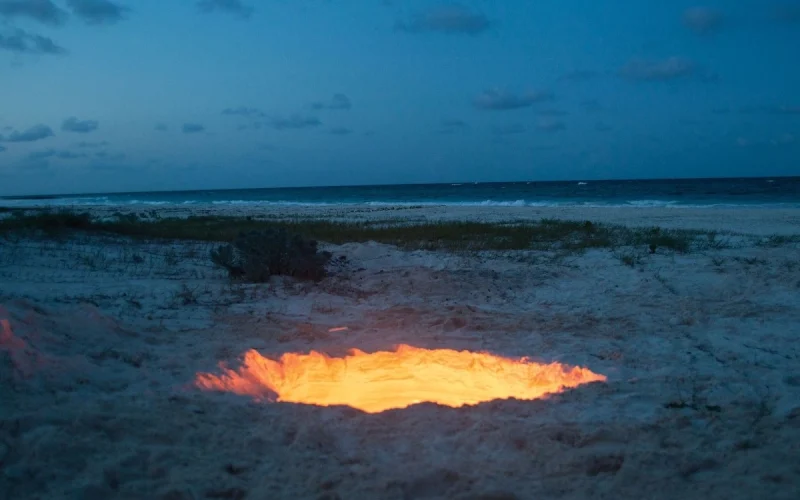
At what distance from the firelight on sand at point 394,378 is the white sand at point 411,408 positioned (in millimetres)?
223

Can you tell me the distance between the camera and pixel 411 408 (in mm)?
4102

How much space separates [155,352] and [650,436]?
3656 mm

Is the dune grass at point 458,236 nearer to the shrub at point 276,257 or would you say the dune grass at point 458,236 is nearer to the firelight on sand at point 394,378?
the shrub at point 276,257

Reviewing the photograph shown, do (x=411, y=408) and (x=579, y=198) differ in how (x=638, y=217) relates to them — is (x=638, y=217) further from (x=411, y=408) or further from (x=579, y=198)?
(x=579, y=198)

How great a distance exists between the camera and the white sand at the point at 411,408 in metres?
3.08

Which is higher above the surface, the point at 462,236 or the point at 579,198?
the point at 579,198

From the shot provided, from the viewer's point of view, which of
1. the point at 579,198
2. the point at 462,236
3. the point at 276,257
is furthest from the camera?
the point at 579,198

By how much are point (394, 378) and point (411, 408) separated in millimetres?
1066

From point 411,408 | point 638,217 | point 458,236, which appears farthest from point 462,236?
point 638,217

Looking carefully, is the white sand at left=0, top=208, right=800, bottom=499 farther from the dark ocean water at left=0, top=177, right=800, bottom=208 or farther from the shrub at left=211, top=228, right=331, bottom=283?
the dark ocean water at left=0, top=177, right=800, bottom=208

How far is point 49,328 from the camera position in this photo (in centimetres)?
494

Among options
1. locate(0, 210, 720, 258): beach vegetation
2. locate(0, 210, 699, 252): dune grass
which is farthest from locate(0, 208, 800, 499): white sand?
locate(0, 210, 699, 252): dune grass

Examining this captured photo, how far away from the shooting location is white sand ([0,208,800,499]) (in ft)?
10.1

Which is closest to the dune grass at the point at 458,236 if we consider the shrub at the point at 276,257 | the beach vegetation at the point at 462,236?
the beach vegetation at the point at 462,236
